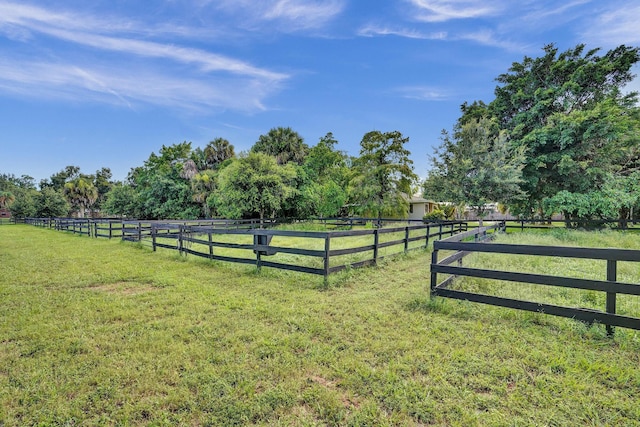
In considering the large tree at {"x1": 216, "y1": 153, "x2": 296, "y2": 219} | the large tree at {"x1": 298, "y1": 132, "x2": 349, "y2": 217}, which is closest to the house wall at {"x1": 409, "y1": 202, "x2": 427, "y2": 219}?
the large tree at {"x1": 298, "y1": 132, "x2": 349, "y2": 217}

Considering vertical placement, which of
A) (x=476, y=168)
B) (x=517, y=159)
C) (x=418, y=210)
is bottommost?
(x=418, y=210)

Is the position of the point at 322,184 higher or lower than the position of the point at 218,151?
lower

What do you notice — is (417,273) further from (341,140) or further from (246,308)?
(341,140)

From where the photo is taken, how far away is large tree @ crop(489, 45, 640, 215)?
14758 millimetres

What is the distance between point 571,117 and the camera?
14562 mm

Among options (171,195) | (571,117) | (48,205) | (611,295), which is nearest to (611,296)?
(611,295)

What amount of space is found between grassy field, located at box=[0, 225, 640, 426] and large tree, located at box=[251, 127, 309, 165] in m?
22.6

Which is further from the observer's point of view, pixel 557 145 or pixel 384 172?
pixel 384 172

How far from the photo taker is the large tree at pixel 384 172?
22.8m

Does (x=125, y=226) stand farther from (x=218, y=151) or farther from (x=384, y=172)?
(x=218, y=151)

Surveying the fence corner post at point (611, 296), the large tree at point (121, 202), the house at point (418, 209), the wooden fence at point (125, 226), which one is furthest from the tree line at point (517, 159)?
the large tree at point (121, 202)

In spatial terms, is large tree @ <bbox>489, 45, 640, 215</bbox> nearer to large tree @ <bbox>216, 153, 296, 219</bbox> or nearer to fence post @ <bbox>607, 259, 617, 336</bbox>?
fence post @ <bbox>607, 259, 617, 336</bbox>

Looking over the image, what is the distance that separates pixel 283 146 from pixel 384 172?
10.1 m

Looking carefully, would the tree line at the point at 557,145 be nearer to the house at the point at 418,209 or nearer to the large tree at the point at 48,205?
the house at the point at 418,209
